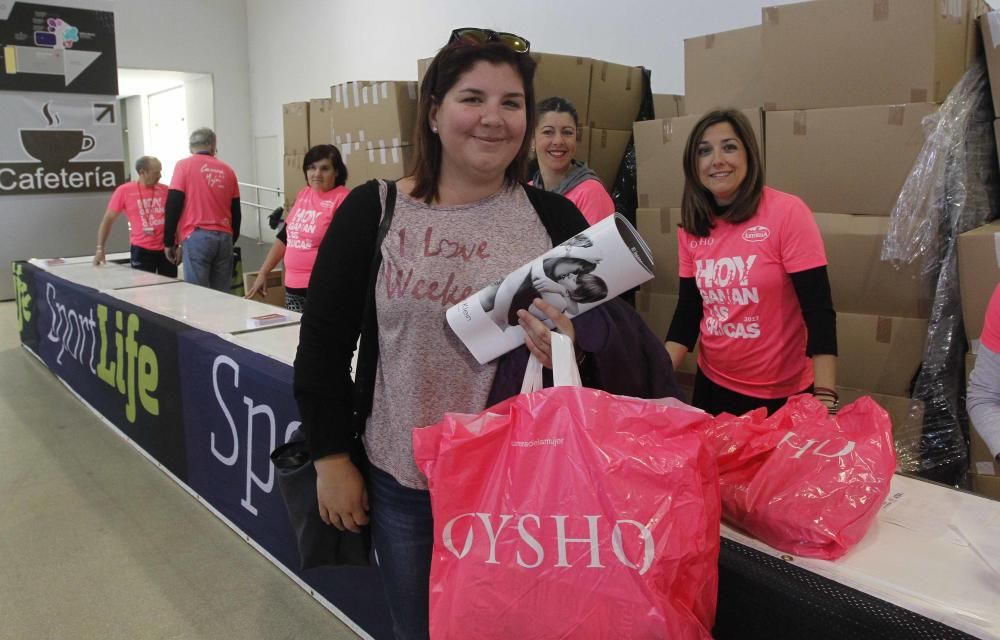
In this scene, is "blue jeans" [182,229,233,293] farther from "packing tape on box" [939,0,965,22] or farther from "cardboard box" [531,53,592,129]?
"packing tape on box" [939,0,965,22]

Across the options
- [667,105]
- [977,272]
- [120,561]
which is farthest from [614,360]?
[667,105]

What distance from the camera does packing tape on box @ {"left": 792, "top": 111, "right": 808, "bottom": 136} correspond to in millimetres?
2152

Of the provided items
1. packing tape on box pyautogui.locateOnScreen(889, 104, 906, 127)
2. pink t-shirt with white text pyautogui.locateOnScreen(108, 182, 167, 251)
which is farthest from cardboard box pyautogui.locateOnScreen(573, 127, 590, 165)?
pink t-shirt with white text pyautogui.locateOnScreen(108, 182, 167, 251)

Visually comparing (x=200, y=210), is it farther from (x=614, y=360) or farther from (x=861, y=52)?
(x=614, y=360)

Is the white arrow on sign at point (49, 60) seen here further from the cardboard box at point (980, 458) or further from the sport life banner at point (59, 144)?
the cardboard box at point (980, 458)

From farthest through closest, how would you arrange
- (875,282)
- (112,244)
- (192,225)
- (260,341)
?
(112,244) → (192,225) → (260,341) → (875,282)

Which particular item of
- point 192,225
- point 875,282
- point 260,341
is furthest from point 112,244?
point 875,282

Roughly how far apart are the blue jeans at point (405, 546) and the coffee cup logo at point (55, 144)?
722 cm

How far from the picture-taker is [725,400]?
65.5 inches

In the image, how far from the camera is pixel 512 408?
84cm

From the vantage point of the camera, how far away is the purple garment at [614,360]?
2.98 feet

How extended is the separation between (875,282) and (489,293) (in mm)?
1525

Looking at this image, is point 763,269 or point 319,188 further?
point 319,188

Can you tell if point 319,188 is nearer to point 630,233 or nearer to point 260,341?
point 260,341
